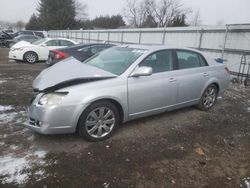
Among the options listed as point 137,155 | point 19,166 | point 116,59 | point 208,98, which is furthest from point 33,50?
point 137,155

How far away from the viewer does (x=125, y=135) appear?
4238 mm

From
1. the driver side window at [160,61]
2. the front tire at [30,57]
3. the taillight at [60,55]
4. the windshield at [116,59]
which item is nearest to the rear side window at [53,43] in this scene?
the front tire at [30,57]

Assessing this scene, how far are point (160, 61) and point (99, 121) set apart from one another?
1.73m

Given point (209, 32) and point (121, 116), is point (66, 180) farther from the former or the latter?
point (209, 32)

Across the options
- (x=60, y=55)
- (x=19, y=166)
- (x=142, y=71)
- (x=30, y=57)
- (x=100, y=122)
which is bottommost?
(x=19, y=166)

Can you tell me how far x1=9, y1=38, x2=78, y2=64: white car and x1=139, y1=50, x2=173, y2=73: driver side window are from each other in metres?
10.0

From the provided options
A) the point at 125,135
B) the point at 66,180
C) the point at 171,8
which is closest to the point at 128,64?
the point at 125,135

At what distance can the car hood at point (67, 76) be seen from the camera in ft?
12.1

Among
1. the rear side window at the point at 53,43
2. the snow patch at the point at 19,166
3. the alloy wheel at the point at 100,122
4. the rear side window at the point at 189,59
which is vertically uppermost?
the rear side window at the point at 189,59

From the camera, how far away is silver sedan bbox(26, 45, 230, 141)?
3.60m

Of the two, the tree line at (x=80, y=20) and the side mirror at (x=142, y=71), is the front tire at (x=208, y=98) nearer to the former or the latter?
the side mirror at (x=142, y=71)

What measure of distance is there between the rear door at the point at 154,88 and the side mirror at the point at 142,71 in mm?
86

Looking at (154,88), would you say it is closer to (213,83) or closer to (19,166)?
(213,83)

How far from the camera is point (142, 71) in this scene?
4.10 meters
